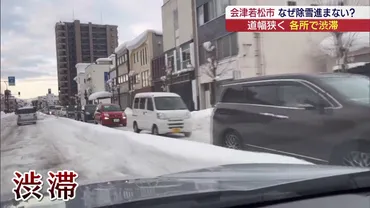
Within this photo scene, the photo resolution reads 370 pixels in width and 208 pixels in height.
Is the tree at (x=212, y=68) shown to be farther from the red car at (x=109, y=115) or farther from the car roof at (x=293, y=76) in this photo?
the red car at (x=109, y=115)

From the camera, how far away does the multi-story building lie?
189 centimetres

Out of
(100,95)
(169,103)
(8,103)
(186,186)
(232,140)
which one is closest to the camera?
(186,186)

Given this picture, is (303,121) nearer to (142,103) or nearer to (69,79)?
(142,103)

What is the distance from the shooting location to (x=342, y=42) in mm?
2209

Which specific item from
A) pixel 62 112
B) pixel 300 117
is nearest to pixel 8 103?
pixel 62 112

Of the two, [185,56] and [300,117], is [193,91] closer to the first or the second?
[185,56]

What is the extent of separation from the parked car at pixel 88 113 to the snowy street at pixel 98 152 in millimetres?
32

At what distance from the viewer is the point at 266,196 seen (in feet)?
2.99

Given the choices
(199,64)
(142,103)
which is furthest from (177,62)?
(142,103)

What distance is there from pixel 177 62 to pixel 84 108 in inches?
25.7

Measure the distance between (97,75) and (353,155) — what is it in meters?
1.49

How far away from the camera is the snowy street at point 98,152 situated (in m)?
1.75

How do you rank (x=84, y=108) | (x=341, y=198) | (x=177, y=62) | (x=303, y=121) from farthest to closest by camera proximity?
(x=177, y=62) → (x=303, y=121) → (x=84, y=108) → (x=341, y=198)

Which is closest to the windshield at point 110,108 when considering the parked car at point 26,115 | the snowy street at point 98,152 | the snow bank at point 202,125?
the snowy street at point 98,152
